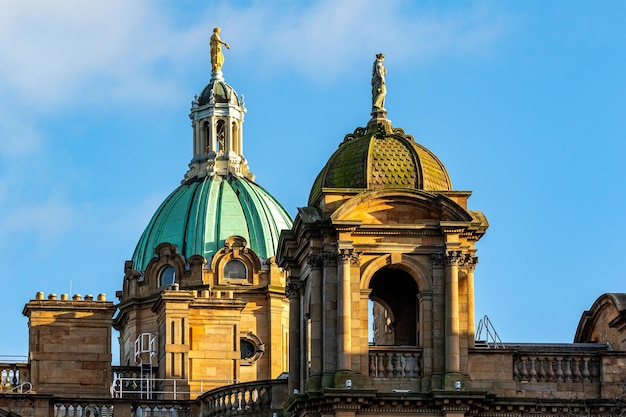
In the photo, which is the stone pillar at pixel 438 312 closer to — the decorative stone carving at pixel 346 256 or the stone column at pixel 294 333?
the decorative stone carving at pixel 346 256

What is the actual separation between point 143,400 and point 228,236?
24294 mm

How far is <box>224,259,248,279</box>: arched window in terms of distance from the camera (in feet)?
346

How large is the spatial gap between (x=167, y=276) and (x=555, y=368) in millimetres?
31952

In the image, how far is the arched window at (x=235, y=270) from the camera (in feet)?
346

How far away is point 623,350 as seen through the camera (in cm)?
7694

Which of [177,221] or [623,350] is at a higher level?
[177,221]

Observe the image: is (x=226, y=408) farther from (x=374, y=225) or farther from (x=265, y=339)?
(x=265, y=339)

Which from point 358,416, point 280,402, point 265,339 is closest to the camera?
point 358,416

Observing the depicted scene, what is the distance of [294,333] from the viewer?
78.9 m

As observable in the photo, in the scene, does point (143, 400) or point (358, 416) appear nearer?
point (358, 416)

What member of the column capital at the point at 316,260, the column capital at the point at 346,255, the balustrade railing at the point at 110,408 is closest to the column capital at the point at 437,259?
the column capital at the point at 346,255

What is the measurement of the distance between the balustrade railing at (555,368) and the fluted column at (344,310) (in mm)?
4903

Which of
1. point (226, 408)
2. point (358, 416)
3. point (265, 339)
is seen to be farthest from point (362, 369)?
point (265, 339)

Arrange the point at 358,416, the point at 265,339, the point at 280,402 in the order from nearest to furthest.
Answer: the point at 358,416
the point at 280,402
the point at 265,339
